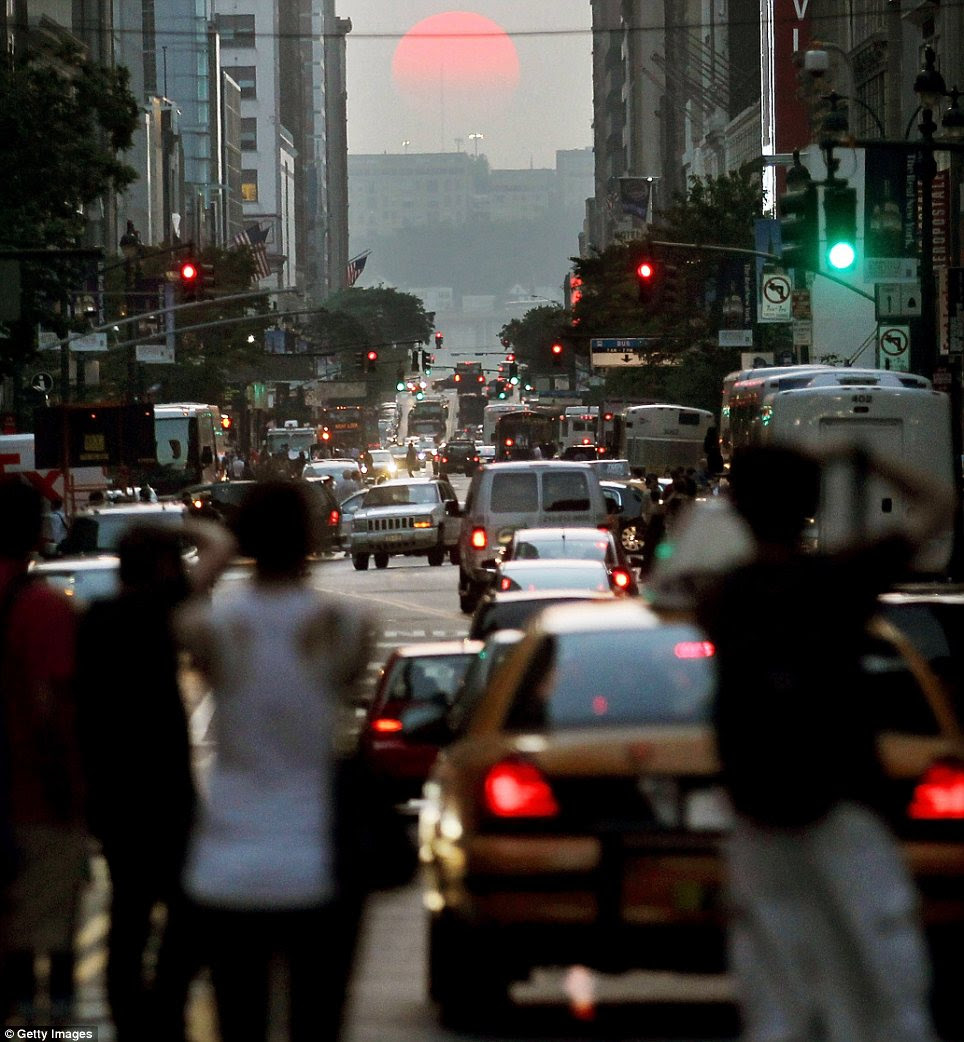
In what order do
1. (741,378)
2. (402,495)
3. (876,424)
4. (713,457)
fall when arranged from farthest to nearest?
1. (741,378)
2. (713,457)
3. (402,495)
4. (876,424)

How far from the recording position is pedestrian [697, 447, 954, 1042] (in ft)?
17.9

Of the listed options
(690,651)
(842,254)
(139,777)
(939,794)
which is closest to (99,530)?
(842,254)

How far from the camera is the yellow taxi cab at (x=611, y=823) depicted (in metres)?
7.72

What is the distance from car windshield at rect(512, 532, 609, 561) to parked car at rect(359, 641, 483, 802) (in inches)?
385

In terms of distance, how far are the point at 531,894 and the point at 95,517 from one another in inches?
802

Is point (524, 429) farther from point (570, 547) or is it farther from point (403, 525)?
point (570, 547)

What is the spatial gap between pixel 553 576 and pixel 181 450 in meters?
45.7

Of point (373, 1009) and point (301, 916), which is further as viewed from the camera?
point (373, 1009)

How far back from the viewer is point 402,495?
46656 millimetres

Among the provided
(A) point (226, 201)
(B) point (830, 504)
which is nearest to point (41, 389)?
(B) point (830, 504)

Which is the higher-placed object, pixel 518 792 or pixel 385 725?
pixel 518 792

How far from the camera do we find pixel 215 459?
70375 mm

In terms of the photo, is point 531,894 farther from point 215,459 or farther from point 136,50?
point 136,50

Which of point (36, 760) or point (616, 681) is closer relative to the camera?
point (36, 760)
